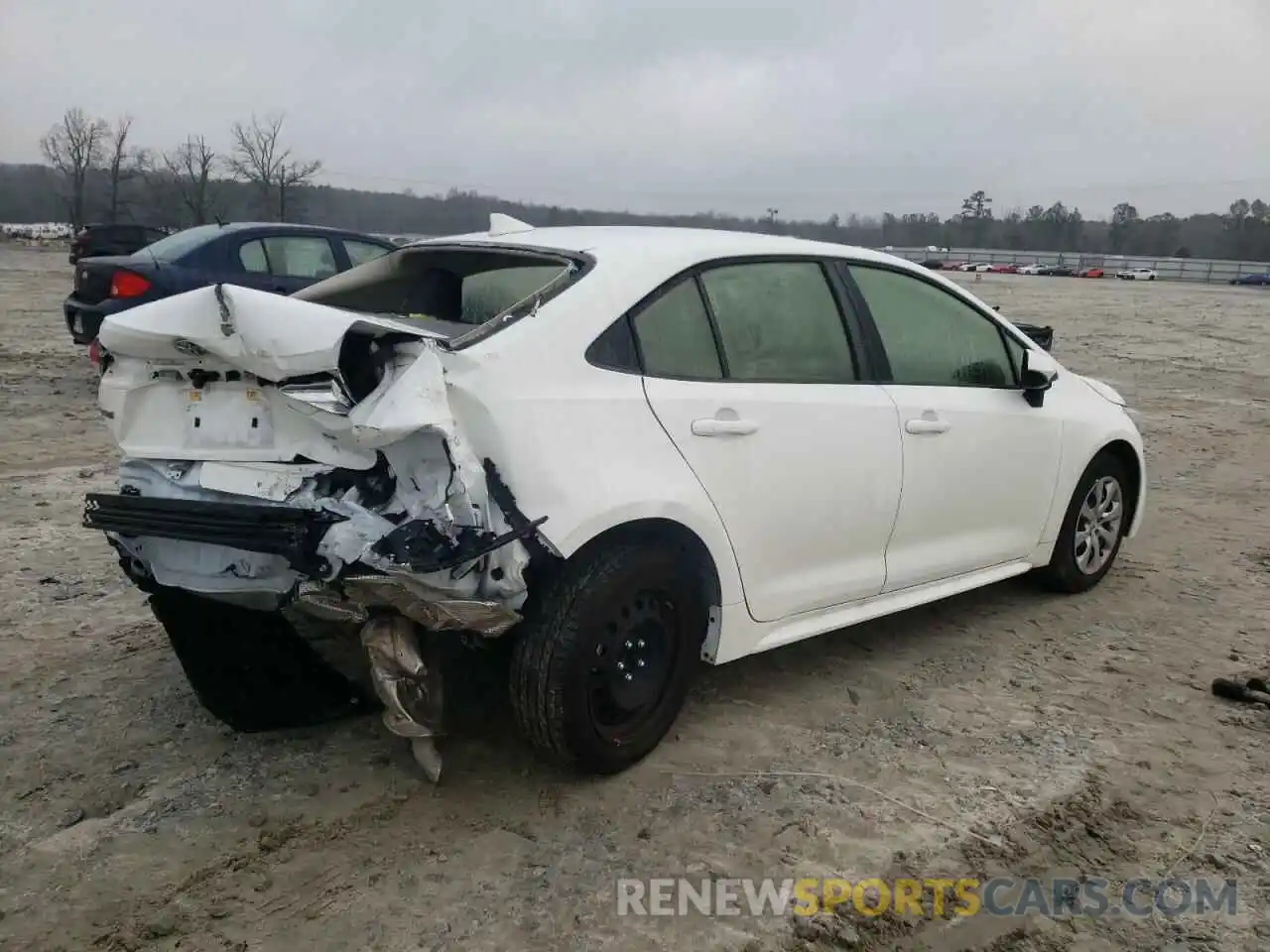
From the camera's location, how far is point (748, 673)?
12.9ft

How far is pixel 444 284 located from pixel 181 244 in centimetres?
602

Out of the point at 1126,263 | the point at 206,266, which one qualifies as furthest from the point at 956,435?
the point at 1126,263

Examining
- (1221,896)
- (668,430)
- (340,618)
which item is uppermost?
(668,430)

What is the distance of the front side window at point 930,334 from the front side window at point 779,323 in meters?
0.24

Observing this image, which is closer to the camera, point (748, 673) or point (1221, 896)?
point (1221, 896)

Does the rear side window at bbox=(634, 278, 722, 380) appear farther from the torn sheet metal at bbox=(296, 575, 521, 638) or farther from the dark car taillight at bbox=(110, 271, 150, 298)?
the dark car taillight at bbox=(110, 271, 150, 298)

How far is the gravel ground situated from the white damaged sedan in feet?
0.79

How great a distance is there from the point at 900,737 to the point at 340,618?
1966 mm

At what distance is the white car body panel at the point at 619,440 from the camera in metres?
2.58

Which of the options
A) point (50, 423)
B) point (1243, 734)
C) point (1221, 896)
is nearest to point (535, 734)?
point (1221, 896)

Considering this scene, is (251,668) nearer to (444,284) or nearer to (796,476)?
(444,284)

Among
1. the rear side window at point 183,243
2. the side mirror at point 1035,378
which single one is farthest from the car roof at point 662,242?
the rear side window at point 183,243

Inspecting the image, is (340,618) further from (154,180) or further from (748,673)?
(154,180)

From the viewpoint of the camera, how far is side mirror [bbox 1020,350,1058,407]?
4.29m
